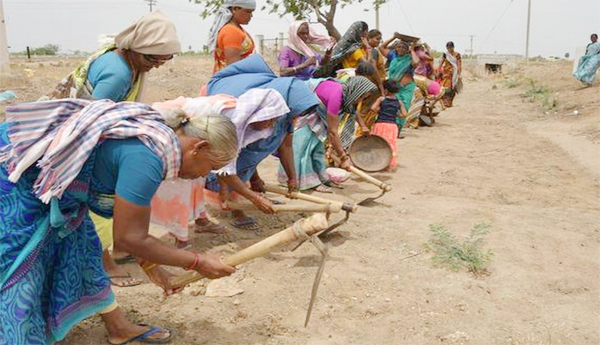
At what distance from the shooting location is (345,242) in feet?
12.9

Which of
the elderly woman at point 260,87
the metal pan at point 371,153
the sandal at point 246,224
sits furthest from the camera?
the metal pan at point 371,153

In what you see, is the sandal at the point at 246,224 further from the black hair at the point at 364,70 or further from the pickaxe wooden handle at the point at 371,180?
the black hair at the point at 364,70

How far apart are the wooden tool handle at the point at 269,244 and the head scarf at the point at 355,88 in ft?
8.81

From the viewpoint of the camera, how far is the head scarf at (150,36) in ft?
8.69

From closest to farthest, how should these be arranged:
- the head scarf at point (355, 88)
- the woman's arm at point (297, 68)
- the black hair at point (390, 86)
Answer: the head scarf at point (355, 88) < the woman's arm at point (297, 68) < the black hair at point (390, 86)

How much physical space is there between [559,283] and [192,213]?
228cm

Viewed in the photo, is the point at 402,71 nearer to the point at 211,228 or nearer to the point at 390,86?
the point at 390,86

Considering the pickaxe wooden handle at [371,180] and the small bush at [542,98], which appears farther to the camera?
the small bush at [542,98]

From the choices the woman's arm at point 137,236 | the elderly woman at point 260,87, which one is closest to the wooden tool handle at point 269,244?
the woman's arm at point 137,236

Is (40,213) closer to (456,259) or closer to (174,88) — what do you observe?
(456,259)

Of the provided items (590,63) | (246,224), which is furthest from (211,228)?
(590,63)

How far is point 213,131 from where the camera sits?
1890 mm

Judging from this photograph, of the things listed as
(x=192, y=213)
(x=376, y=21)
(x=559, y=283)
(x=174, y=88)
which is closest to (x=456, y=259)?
(x=559, y=283)

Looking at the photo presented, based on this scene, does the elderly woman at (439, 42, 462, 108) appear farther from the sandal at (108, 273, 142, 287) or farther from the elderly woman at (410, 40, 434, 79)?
the sandal at (108, 273, 142, 287)
